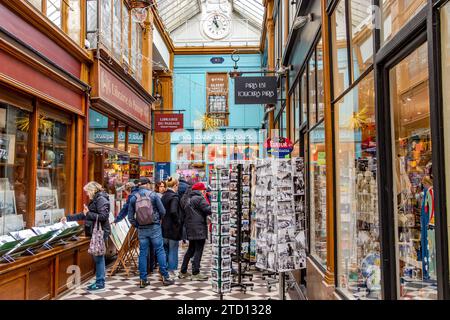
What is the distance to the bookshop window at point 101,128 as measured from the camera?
8031 mm

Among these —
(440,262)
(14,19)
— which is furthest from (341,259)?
(14,19)

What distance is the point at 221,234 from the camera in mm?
5559

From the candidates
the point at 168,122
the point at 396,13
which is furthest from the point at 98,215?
the point at 168,122

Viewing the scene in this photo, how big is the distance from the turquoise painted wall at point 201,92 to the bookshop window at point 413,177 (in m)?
14.7

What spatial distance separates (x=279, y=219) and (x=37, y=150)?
143 inches

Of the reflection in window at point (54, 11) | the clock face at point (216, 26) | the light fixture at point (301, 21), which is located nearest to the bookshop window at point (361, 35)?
the light fixture at point (301, 21)

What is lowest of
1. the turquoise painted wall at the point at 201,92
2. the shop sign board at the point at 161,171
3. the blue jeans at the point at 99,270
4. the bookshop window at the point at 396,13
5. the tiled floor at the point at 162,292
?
the tiled floor at the point at 162,292

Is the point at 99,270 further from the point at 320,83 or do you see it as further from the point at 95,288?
the point at 320,83

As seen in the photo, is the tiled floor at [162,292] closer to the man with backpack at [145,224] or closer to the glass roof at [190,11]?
the man with backpack at [145,224]

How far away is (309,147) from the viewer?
6.06 metres

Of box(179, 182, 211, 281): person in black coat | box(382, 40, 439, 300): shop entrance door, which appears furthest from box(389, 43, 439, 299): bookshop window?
box(179, 182, 211, 281): person in black coat

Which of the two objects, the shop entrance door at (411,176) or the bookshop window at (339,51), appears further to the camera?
the bookshop window at (339,51)

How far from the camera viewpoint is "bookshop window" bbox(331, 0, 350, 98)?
395 centimetres
